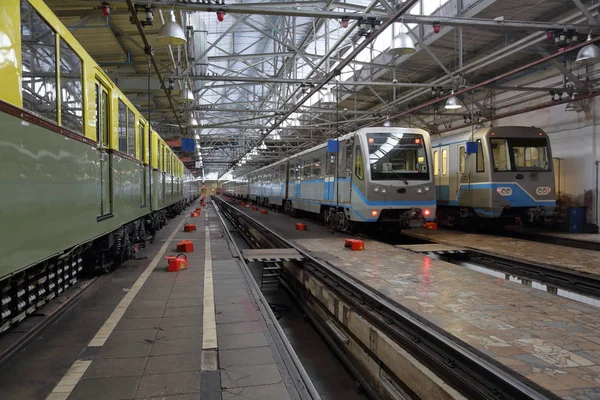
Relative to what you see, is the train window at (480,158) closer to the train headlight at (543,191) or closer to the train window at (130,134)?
the train headlight at (543,191)

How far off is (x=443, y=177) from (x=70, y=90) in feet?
44.0

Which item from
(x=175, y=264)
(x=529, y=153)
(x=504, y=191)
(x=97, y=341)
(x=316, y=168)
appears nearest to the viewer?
(x=97, y=341)

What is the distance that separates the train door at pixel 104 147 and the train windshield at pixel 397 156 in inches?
280

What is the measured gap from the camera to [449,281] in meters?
6.77

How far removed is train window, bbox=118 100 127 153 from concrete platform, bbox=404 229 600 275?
7639 millimetres

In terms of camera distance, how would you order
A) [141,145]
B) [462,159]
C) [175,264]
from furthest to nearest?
1. [462,159]
2. [141,145]
3. [175,264]

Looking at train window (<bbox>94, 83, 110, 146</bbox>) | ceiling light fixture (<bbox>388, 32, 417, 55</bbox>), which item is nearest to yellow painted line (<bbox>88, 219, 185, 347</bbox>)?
train window (<bbox>94, 83, 110, 146</bbox>)

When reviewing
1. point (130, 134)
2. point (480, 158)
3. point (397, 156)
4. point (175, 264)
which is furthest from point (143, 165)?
point (480, 158)

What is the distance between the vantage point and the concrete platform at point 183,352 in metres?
3.16

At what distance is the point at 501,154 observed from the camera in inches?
518

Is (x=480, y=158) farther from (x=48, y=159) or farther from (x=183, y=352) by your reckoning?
(x=48, y=159)

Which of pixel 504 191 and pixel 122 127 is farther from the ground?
pixel 122 127

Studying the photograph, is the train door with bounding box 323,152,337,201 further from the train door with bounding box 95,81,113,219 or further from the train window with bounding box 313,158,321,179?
the train door with bounding box 95,81,113,219

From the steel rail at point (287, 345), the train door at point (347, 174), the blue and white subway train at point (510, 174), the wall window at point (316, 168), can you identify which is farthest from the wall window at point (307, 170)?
the steel rail at point (287, 345)
